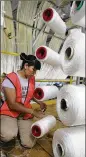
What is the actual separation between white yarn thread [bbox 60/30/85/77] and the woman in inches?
26.9

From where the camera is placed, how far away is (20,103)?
158cm

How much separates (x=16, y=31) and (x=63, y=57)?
2.58 metres

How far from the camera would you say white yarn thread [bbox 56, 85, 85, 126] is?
83cm

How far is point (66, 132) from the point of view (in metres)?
0.94

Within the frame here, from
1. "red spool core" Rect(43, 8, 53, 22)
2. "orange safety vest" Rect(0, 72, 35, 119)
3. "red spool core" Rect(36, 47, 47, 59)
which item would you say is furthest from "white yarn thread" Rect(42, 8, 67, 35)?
"orange safety vest" Rect(0, 72, 35, 119)

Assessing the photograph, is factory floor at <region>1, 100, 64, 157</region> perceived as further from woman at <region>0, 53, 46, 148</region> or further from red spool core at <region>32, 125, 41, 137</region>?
red spool core at <region>32, 125, 41, 137</region>

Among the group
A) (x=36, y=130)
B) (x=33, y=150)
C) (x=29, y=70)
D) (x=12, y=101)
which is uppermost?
(x=29, y=70)

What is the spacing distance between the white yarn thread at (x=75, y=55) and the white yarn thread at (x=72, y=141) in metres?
0.28

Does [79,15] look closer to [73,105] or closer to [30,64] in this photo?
[73,105]

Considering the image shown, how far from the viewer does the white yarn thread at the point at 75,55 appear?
0.81 m

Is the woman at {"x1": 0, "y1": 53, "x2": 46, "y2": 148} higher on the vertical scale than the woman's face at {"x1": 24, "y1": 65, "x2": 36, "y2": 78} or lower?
lower

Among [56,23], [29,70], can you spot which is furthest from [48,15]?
[29,70]

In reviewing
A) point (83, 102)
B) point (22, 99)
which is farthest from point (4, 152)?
point (83, 102)

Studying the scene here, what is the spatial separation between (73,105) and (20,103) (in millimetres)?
809
